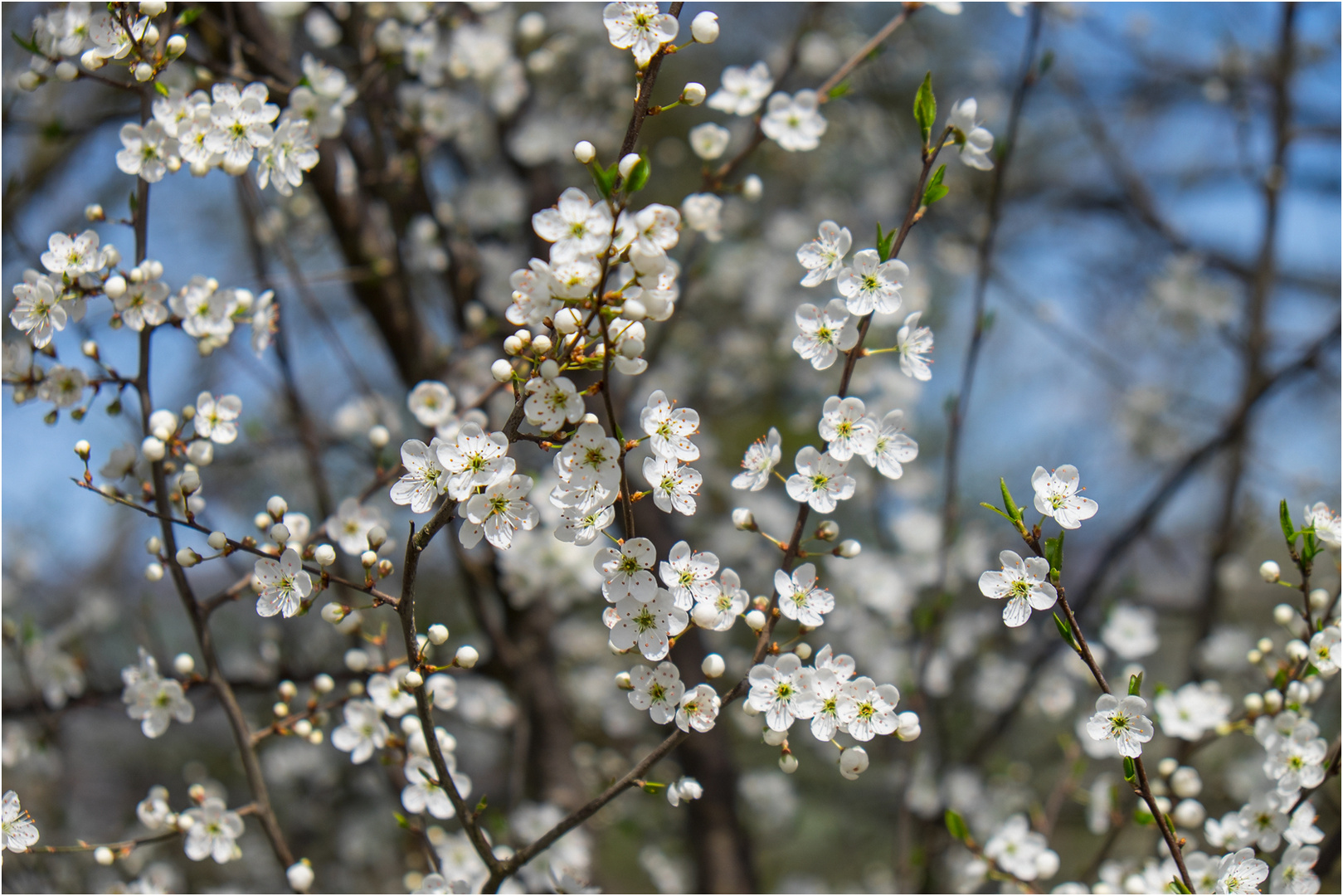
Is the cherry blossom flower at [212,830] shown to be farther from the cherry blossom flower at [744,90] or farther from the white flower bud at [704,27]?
the cherry blossom flower at [744,90]

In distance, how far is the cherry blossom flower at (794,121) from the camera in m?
2.22

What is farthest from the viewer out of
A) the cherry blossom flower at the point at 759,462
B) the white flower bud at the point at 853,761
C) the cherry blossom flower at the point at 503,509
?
the cherry blossom flower at the point at 759,462

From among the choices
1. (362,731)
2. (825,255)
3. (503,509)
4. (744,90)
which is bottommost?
(362,731)

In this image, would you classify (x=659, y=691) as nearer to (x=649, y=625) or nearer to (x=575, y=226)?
(x=649, y=625)

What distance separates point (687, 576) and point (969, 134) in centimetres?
105

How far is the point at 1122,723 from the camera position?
1.54 meters

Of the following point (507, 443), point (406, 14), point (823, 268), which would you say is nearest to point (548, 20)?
point (406, 14)

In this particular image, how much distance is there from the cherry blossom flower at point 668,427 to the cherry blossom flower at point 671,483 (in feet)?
0.06

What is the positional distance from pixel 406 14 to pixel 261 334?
53.1 inches

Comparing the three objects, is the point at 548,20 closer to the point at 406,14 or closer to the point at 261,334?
the point at 406,14

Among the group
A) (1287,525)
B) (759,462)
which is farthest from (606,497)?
(1287,525)

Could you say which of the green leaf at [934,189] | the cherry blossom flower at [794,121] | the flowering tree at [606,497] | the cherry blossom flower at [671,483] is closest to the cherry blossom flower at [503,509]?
the flowering tree at [606,497]

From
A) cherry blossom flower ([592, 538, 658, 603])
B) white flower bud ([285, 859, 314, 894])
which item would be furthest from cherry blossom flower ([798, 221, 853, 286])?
white flower bud ([285, 859, 314, 894])

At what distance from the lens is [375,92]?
2.79 m
